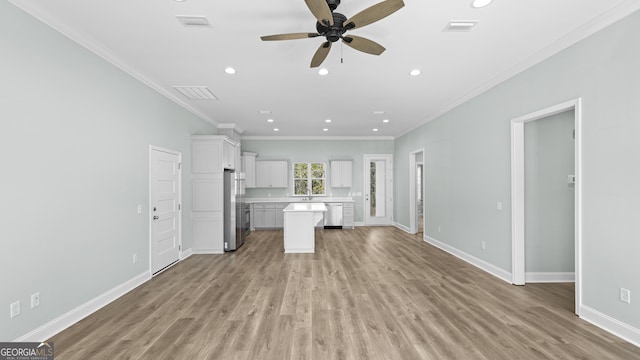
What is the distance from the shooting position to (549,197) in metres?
3.78

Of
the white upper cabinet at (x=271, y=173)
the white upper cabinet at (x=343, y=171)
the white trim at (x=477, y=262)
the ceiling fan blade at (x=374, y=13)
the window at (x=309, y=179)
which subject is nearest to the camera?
the ceiling fan blade at (x=374, y=13)

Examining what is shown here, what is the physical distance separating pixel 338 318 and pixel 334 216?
563 centimetres

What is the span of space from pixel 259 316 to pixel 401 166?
639 centimetres

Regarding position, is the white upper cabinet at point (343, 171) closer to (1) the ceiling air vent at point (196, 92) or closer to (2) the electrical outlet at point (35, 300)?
(1) the ceiling air vent at point (196, 92)

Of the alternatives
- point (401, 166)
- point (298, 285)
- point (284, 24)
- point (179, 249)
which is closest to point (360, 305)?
point (298, 285)

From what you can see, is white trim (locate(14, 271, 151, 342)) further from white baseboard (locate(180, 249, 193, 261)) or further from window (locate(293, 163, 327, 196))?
window (locate(293, 163, 327, 196))

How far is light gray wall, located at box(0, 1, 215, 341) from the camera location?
88.0 inches

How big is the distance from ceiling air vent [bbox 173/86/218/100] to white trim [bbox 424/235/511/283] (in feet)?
17.1

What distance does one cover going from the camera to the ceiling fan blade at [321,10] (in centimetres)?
195

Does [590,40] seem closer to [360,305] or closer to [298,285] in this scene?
[360,305]

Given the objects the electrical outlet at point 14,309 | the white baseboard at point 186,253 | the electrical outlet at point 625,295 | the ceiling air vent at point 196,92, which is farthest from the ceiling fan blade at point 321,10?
the white baseboard at point 186,253

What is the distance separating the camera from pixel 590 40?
271 centimetres

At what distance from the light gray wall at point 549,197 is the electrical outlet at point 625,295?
1.37m

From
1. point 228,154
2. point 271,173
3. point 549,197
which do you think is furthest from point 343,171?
point 549,197
